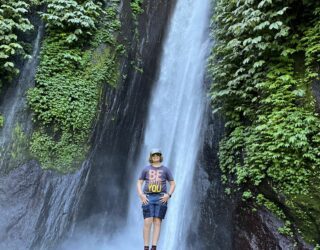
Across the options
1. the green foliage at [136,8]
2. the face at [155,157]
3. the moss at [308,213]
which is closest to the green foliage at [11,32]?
the green foliage at [136,8]

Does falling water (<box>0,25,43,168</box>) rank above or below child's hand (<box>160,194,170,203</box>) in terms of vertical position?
above

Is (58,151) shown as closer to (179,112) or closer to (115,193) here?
(115,193)

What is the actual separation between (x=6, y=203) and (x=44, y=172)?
42.0 inches

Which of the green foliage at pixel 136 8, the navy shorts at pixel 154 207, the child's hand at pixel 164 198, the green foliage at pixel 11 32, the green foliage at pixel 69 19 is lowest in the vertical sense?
the navy shorts at pixel 154 207

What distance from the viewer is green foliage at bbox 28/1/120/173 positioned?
8.32 m

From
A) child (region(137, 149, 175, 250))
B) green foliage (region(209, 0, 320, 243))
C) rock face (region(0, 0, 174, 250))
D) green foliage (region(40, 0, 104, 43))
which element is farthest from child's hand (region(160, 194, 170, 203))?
green foliage (region(40, 0, 104, 43))

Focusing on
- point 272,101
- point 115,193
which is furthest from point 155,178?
point 115,193

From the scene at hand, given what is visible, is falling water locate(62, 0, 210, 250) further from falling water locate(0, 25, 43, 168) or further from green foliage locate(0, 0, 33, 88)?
green foliage locate(0, 0, 33, 88)

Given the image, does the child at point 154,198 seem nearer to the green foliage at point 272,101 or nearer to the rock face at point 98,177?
the green foliage at point 272,101

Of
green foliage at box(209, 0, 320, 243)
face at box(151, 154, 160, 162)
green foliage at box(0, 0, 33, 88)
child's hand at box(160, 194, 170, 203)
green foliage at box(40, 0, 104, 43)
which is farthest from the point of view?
green foliage at box(40, 0, 104, 43)

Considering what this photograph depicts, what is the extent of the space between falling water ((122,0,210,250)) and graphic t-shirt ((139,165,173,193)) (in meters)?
3.35

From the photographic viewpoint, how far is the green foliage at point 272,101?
602cm

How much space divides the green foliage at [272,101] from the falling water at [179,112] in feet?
5.12

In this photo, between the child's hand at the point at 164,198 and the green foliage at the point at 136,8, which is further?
the green foliage at the point at 136,8
